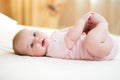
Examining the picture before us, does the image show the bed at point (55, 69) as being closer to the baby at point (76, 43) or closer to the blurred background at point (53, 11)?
the baby at point (76, 43)

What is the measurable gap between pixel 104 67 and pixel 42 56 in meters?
0.37

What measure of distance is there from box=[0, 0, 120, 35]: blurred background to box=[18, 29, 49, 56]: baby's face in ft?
5.36

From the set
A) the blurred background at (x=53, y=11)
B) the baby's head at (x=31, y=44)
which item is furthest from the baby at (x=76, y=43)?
the blurred background at (x=53, y=11)

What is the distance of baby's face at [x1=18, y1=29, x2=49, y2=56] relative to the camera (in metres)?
1.28

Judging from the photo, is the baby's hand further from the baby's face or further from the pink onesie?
the baby's face

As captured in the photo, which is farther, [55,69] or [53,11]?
[53,11]

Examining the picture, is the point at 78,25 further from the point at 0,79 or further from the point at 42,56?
the point at 0,79

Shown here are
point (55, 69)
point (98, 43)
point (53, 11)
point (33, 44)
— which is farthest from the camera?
point (53, 11)

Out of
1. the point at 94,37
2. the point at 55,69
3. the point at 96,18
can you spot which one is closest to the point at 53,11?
the point at 96,18

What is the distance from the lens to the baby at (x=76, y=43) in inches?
46.5

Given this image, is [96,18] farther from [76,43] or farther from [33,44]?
[33,44]

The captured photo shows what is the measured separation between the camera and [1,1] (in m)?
2.84

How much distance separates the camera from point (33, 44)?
50.7 inches

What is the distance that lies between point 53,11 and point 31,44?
1829mm
